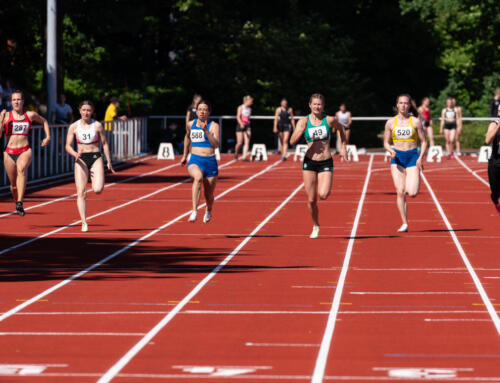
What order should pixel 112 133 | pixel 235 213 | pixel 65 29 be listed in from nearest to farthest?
pixel 235 213 → pixel 112 133 → pixel 65 29

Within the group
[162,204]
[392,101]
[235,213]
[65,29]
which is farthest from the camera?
[392,101]

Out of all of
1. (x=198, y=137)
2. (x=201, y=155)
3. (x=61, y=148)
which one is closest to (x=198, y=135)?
(x=198, y=137)

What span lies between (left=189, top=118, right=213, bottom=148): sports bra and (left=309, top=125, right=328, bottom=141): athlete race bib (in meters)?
2.06

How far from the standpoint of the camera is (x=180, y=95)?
5166 centimetres

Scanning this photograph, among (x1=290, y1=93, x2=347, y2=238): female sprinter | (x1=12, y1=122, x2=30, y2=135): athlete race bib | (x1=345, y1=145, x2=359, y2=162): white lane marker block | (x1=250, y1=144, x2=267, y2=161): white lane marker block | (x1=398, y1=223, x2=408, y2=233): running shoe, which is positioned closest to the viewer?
(x1=290, y1=93, x2=347, y2=238): female sprinter

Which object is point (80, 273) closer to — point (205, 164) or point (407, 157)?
point (205, 164)

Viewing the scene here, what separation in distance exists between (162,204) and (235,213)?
2.15 metres

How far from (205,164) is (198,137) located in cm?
40

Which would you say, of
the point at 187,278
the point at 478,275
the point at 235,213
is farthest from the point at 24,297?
the point at 235,213

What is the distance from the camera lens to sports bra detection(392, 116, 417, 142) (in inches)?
631

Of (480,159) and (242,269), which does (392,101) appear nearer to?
(480,159)

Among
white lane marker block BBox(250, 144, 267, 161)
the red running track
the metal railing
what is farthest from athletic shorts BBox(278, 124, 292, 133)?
the red running track

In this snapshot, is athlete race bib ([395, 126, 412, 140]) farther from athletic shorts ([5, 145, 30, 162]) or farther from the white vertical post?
the white vertical post

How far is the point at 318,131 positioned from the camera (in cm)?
1527
